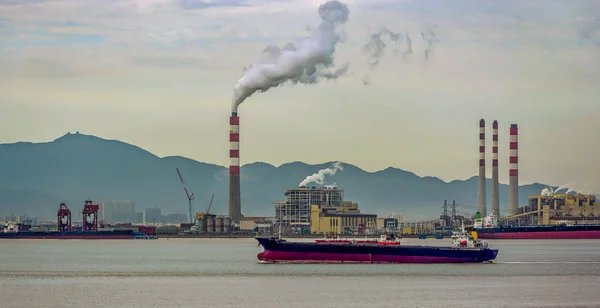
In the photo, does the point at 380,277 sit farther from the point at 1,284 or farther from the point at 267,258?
the point at 1,284

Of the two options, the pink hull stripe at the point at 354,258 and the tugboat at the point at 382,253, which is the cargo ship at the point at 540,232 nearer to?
the tugboat at the point at 382,253

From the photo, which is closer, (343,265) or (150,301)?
(150,301)

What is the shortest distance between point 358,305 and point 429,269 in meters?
29.6

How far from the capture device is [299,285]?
6919 centimetres

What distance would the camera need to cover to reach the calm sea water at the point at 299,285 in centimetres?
5931

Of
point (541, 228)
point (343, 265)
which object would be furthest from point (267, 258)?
point (541, 228)

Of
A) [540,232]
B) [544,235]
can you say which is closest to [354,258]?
[544,235]

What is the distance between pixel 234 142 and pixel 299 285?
115 meters

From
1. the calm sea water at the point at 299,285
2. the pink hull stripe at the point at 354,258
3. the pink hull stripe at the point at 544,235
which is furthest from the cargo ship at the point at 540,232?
the pink hull stripe at the point at 354,258

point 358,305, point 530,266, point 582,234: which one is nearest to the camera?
point 358,305

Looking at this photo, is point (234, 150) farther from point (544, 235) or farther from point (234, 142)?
point (544, 235)

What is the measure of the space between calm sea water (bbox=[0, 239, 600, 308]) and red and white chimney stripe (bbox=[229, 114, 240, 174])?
8205cm

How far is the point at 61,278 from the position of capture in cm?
7781

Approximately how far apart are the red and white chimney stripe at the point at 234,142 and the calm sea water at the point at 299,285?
269ft
